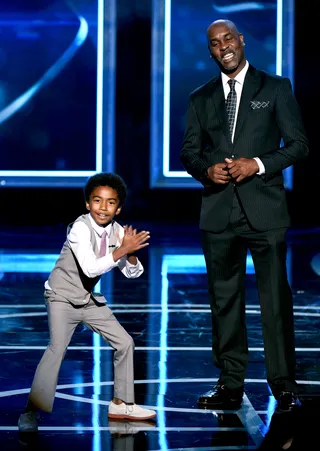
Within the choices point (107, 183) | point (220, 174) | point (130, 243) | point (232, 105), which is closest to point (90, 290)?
point (130, 243)

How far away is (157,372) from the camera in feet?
17.5

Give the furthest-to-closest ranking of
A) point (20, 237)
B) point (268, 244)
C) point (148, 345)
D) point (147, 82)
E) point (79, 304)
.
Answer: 1. point (147, 82)
2. point (20, 237)
3. point (148, 345)
4. point (268, 244)
5. point (79, 304)

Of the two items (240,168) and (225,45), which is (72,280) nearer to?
(240,168)

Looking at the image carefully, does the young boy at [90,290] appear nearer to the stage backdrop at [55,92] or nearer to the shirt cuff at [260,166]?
the shirt cuff at [260,166]

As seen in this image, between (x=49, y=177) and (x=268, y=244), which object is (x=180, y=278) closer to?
(x=268, y=244)

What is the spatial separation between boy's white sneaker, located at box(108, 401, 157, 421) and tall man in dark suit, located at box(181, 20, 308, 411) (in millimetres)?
353

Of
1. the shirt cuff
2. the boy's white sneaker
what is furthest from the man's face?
the boy's white sneaker

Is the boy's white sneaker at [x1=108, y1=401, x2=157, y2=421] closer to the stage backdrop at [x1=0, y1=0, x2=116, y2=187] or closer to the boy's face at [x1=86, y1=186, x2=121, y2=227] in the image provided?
the boy's face at [x1=86, y1=186, x2=121, y2=227]

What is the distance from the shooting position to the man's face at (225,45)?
4.55 m

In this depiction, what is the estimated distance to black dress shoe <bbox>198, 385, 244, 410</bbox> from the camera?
4613 millimetres

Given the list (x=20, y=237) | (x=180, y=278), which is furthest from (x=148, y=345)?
(x=20, y=237)

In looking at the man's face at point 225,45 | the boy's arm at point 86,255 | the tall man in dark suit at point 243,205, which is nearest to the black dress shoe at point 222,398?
the tall man in dark suit at point 243,205

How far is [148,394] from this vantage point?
4.84 meters

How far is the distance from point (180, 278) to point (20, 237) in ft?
16.1
